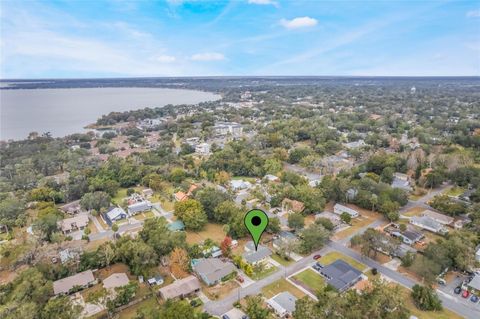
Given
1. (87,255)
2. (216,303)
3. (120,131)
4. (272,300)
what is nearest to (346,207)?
(272,300)

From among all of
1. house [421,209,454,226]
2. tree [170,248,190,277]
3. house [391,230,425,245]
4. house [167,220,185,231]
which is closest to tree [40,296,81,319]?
tree [170,248,190,277]

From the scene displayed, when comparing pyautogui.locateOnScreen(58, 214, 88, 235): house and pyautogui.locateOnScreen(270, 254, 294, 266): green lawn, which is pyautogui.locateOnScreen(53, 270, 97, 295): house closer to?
pyautogui.locateOnScreen(58, 214, 88, 235): house

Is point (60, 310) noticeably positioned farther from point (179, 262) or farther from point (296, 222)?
point (296, 222)

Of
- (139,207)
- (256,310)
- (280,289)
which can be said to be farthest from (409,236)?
(139,207)

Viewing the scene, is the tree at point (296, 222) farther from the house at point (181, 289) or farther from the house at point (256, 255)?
the house at point (181, 289)

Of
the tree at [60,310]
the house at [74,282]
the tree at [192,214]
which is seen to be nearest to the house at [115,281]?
the house at [74,282]

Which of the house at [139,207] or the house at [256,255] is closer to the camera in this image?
the house at [256,255]
